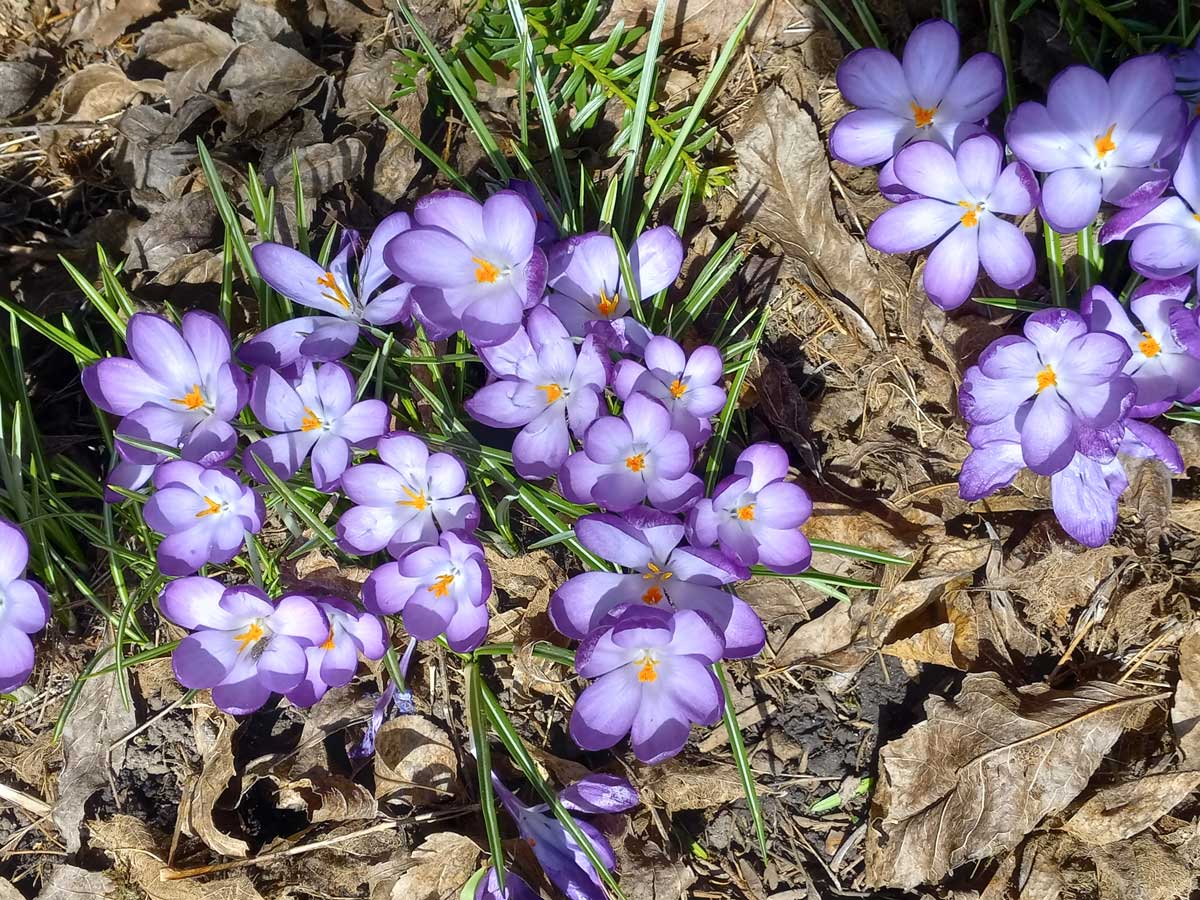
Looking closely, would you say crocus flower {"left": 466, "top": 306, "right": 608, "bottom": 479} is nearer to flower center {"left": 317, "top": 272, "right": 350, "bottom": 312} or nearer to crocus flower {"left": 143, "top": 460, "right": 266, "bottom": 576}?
flower center {"left": 317, "top": 272, "right": 350, "bottom": 312}

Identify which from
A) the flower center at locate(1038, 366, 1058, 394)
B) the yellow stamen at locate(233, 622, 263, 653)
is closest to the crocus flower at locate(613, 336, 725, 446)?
the flower center at locate(1038, 366, 1058, 394)

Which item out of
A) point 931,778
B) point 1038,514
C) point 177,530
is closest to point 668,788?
point 931,778

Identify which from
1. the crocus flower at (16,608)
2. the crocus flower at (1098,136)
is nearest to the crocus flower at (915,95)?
the crocus flower at (1098,136)

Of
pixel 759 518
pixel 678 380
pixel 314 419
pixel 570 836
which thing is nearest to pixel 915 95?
pixel 678 380

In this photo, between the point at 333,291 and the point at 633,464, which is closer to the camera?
the point at 633,464

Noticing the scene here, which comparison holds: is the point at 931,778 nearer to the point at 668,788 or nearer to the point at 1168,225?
the point at 668,788

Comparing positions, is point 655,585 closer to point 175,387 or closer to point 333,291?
point 333,291
